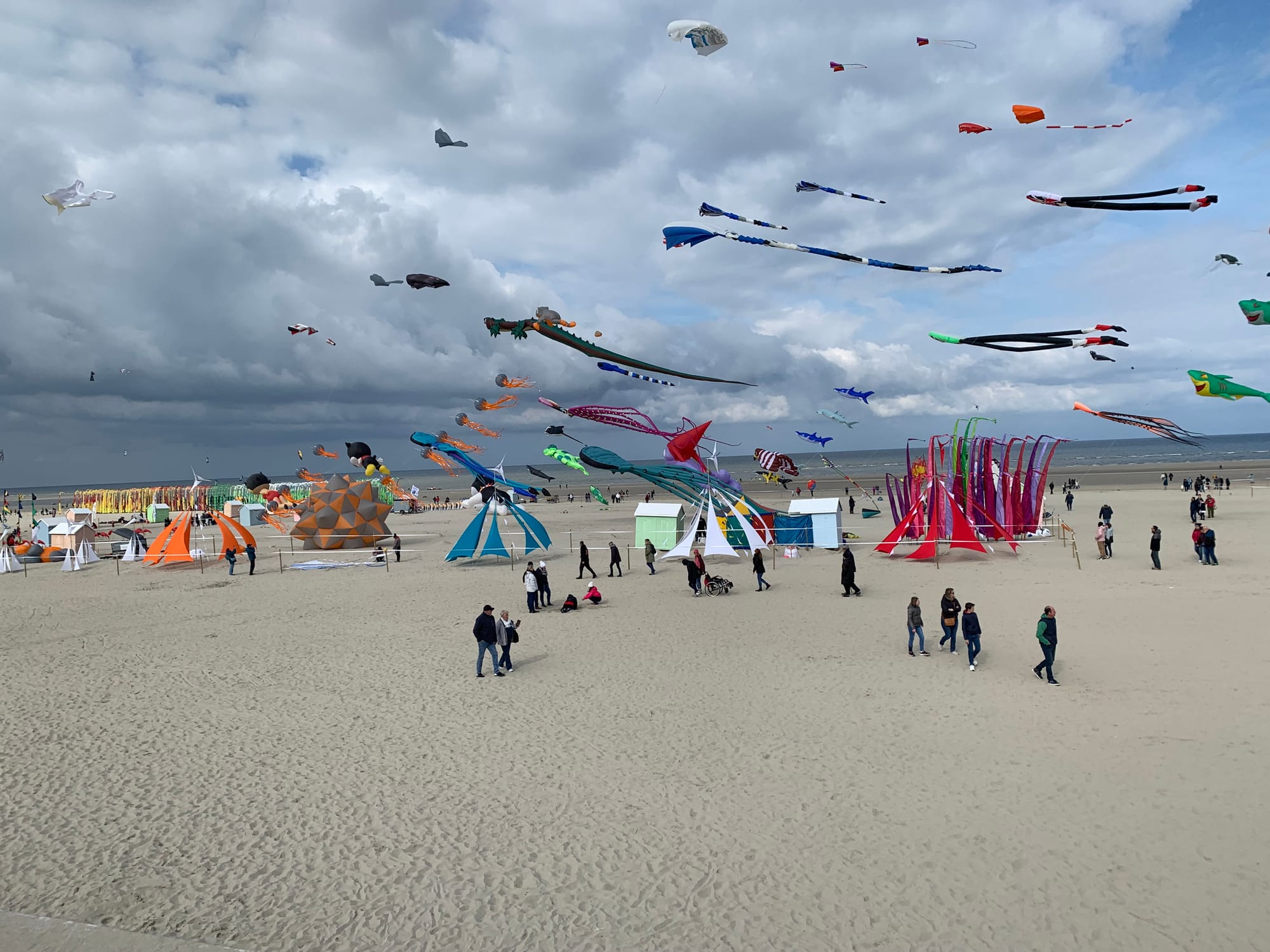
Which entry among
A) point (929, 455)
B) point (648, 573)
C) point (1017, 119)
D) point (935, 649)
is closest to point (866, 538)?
point (929, 455)

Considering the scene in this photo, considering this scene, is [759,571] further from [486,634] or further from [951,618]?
[486,634]

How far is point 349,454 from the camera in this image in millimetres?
40531

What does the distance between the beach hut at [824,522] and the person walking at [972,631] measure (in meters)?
12.3

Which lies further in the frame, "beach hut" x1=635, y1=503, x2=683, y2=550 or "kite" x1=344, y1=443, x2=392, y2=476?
"kite" x1=344, y1=443, x2=392, y2=476

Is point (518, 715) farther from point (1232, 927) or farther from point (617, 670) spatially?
point (1232, 927)

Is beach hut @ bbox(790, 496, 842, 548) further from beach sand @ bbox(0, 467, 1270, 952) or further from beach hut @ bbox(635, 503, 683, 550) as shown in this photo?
beach sand @ bbox(0, 467, 1270, 952)

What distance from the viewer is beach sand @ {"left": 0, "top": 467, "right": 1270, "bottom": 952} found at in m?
5.00

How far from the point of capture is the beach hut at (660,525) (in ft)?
74.6

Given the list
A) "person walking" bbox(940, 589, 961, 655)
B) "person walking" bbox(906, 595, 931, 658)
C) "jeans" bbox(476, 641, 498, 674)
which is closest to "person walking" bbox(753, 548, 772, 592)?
"person walking" bbox(906, 595, 931, 658)

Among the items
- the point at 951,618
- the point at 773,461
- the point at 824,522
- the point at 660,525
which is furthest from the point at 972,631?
the point at 773,461

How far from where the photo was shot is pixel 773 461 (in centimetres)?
3891

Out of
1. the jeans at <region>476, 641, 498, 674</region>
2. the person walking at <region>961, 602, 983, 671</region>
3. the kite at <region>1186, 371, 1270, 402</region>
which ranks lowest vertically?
the jeans at <region>476, 641, 498, 674</region>

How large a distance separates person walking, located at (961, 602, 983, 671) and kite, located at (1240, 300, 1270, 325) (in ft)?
15.1

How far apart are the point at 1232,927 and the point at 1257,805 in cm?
194
